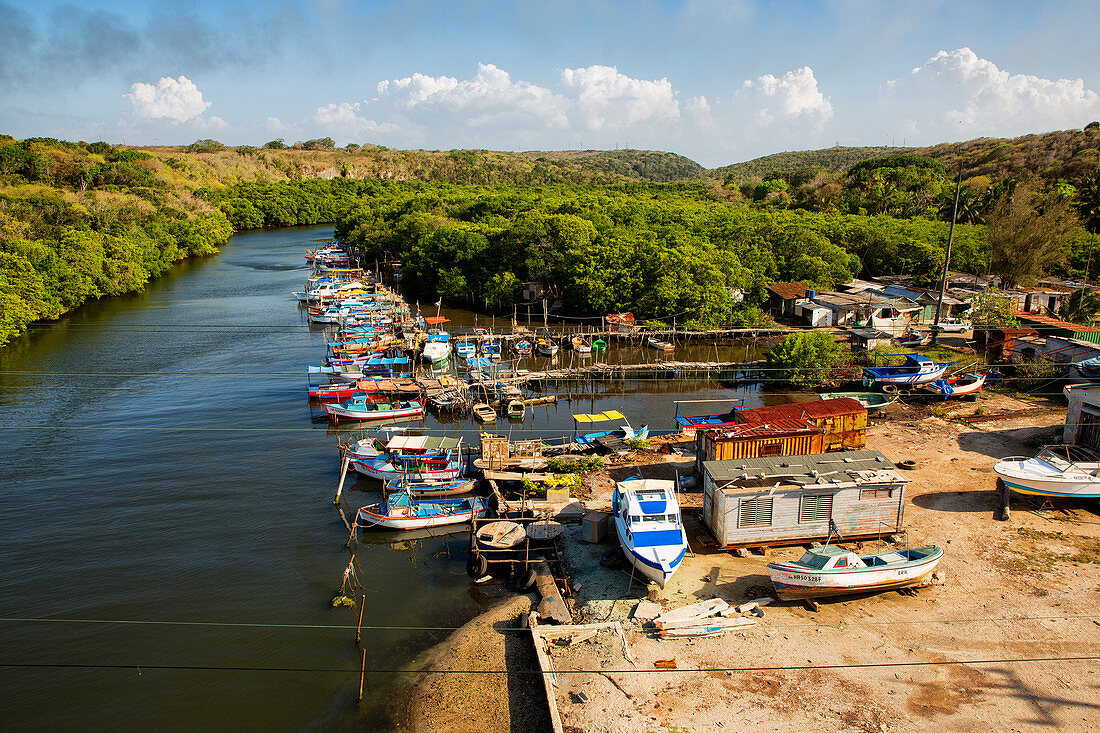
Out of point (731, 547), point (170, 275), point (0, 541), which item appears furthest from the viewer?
point (170, 275)

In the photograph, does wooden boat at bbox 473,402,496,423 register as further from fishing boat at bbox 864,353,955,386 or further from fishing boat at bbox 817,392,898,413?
fishing boat at bbox 864,353,955,386

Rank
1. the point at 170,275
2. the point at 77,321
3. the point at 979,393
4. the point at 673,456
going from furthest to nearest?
1. the point at 170,275
2. the point at 77,321
3. the point at 979,393
4. the point at 673,456

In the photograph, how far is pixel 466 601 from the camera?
20.2 meters

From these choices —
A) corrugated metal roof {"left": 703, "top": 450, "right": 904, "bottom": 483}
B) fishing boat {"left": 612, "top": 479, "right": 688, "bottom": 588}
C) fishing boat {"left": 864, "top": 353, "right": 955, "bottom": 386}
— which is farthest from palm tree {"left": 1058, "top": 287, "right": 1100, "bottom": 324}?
fishing boat {"left": 612, "top": 479, "right": 688, "bottom": 588}

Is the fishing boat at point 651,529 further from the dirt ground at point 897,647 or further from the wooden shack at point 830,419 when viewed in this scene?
the wooden shack at point 830,419

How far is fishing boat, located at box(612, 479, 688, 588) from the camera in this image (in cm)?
1786

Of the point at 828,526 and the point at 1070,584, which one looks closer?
the point at 1070,584

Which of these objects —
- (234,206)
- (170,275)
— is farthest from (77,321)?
(234,206)

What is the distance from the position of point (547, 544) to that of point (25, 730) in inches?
578

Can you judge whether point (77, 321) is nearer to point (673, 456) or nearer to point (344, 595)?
point (344, 595)

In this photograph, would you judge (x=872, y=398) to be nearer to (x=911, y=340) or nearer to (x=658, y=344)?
(x=911, y=340)

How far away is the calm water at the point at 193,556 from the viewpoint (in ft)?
55.9

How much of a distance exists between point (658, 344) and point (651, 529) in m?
32.6

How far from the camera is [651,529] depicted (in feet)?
60.8
